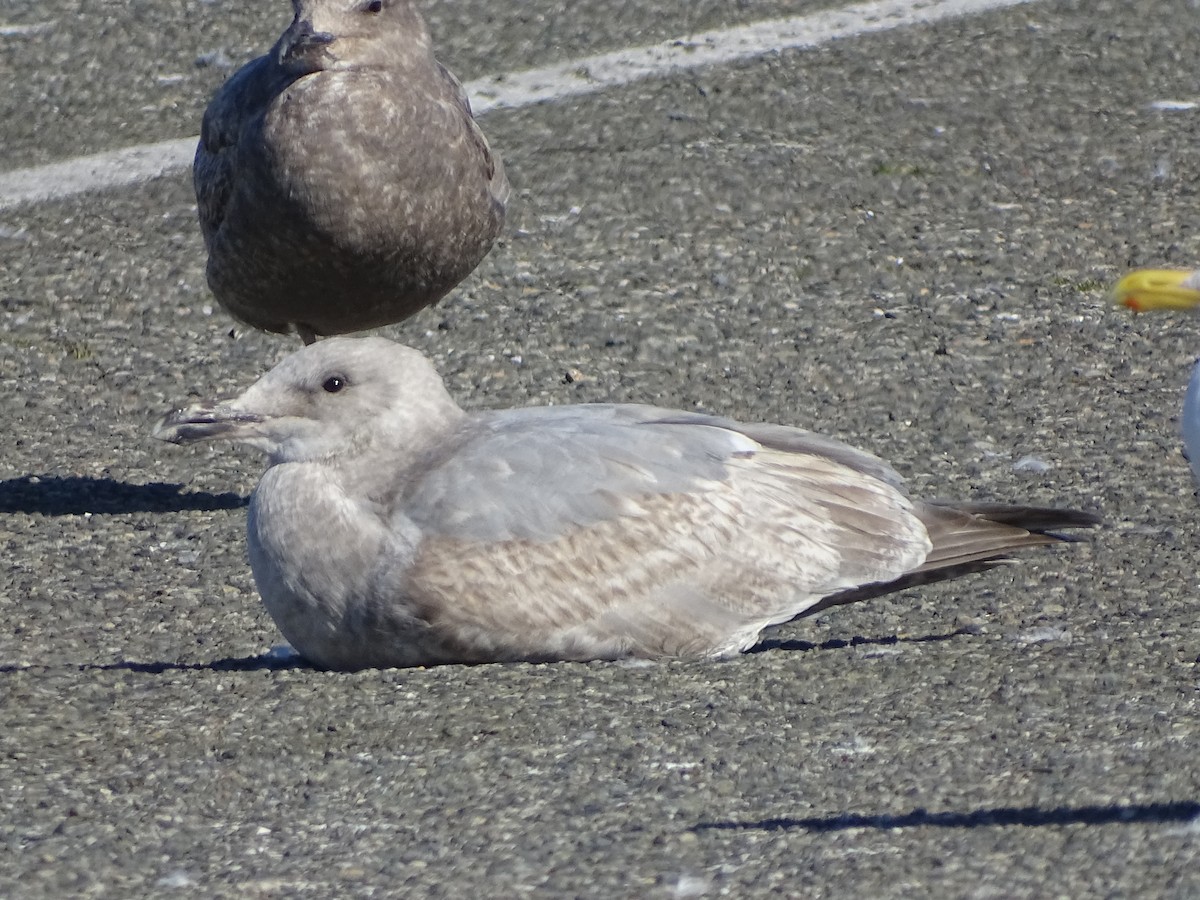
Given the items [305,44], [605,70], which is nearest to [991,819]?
[305,44]

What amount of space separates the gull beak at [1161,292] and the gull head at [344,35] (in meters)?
2.88

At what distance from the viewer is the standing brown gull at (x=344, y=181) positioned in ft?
21.5

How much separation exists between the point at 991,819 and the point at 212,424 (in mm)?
2207

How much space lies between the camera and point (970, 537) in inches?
201

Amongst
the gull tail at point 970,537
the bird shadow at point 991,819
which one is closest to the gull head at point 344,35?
the gull tail at point 970,537

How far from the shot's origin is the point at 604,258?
8.16 meters

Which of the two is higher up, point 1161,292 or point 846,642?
point 1161,292

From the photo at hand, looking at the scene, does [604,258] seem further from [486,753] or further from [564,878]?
[564,878]

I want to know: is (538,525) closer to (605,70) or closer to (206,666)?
(206,666)

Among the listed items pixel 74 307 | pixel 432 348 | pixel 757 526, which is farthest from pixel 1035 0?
pixel 757 526

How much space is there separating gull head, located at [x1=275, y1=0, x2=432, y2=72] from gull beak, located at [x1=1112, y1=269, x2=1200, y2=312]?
2880 millimetres

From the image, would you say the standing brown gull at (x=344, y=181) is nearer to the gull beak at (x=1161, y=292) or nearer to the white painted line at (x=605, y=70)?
the white painted line at (x=605, y=70)

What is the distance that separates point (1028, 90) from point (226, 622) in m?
5.62

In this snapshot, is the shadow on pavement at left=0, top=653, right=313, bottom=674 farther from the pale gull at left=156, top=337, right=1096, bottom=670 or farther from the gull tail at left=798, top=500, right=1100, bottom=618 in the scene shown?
the gull tail at left=798, top=500, right=1100, bottom=618
